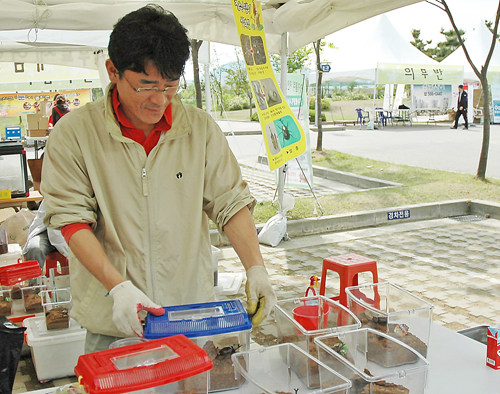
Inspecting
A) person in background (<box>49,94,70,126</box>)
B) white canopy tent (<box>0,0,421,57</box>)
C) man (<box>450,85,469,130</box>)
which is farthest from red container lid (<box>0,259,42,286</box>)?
man (<box>450,85,469,130</box>)

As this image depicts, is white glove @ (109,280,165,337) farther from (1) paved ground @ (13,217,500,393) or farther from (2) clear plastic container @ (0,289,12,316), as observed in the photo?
(2) clear plastic container @ (0,289,12,316)

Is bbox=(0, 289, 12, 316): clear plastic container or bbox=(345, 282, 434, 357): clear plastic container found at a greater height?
bbox=(345, 282, 434, 357): clear plastic container

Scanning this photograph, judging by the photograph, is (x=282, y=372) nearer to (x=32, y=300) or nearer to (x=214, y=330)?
(x=214, y=330)

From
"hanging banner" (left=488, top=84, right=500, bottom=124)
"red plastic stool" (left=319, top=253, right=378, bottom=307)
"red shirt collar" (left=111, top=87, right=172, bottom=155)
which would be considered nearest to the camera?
"red shirt collar" (left=111, top=87, right=172, bottom=155)

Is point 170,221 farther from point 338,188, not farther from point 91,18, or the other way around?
point 338,188

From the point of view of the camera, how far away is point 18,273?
344 centimetres

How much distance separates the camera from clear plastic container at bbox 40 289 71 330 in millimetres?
3170

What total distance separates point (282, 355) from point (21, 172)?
4627 mm

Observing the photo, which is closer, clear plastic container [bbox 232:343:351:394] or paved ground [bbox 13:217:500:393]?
clear plastic container [bbox 232:343:351:394]

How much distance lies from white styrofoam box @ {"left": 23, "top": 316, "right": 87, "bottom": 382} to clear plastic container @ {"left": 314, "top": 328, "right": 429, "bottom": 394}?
81.0 inches

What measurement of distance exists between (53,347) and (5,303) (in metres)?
0.54

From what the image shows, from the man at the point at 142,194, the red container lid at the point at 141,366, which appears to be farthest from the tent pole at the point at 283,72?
the red container lid at the point at 141,366

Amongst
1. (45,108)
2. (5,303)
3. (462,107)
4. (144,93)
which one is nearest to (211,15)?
(5,303)

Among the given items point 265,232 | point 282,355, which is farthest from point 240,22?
point 282,355
